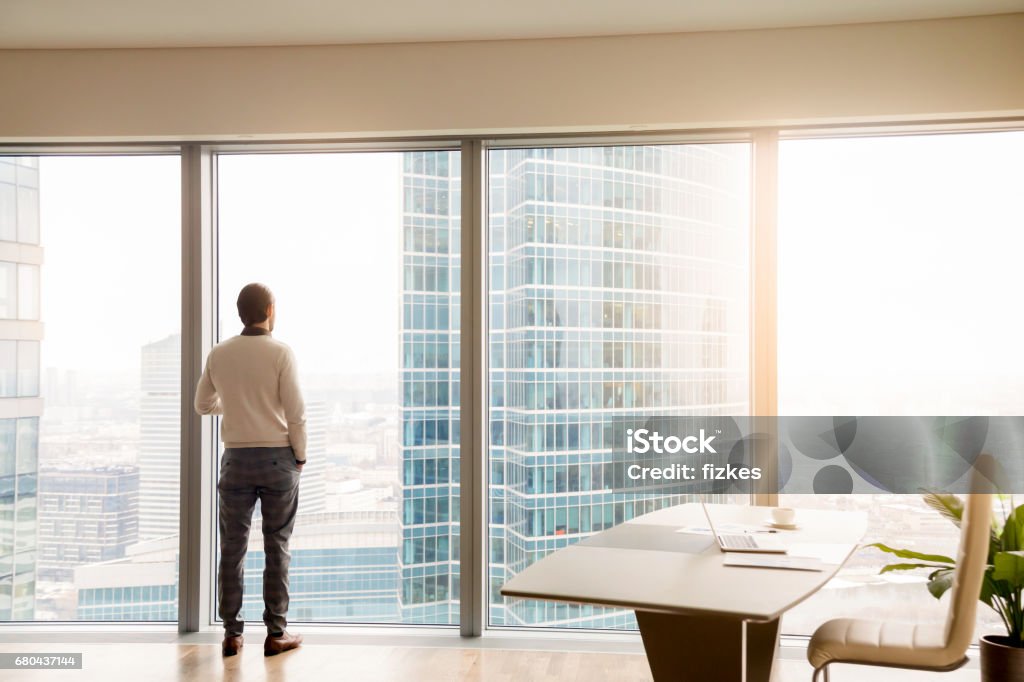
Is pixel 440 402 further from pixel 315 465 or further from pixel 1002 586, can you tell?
pixel 1002 586

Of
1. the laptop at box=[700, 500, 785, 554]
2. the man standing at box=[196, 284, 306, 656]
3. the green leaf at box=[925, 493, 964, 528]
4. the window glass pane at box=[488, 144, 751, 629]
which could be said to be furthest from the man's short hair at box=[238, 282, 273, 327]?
the green leaf at box=[925, 493, 964, 528]

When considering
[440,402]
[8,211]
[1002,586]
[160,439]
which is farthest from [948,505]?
[8,211]

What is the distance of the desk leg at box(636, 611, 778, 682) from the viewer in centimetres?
209

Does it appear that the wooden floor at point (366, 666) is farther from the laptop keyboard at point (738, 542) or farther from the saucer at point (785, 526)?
the laptop keyboard at point (738, 542)

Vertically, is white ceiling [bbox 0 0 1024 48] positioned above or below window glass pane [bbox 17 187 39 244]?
above

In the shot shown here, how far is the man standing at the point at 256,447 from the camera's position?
130 inches

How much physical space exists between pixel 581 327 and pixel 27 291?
2.80m

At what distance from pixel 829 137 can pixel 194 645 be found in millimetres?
3789

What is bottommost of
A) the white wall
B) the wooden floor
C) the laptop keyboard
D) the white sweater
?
the wooden floor

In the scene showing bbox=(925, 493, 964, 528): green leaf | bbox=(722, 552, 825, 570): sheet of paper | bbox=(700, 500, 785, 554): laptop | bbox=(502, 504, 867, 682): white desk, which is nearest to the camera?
bbox=(502, 504, 867, 682): white desk

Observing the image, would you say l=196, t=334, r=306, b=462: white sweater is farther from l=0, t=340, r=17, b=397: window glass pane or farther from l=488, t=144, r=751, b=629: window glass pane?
l=0, t=340, r=17, b=397: window glass pane

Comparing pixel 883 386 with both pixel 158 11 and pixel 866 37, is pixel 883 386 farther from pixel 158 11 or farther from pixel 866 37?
pixel 158 11

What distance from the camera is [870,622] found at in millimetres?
2424

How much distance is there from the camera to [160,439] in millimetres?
3826
